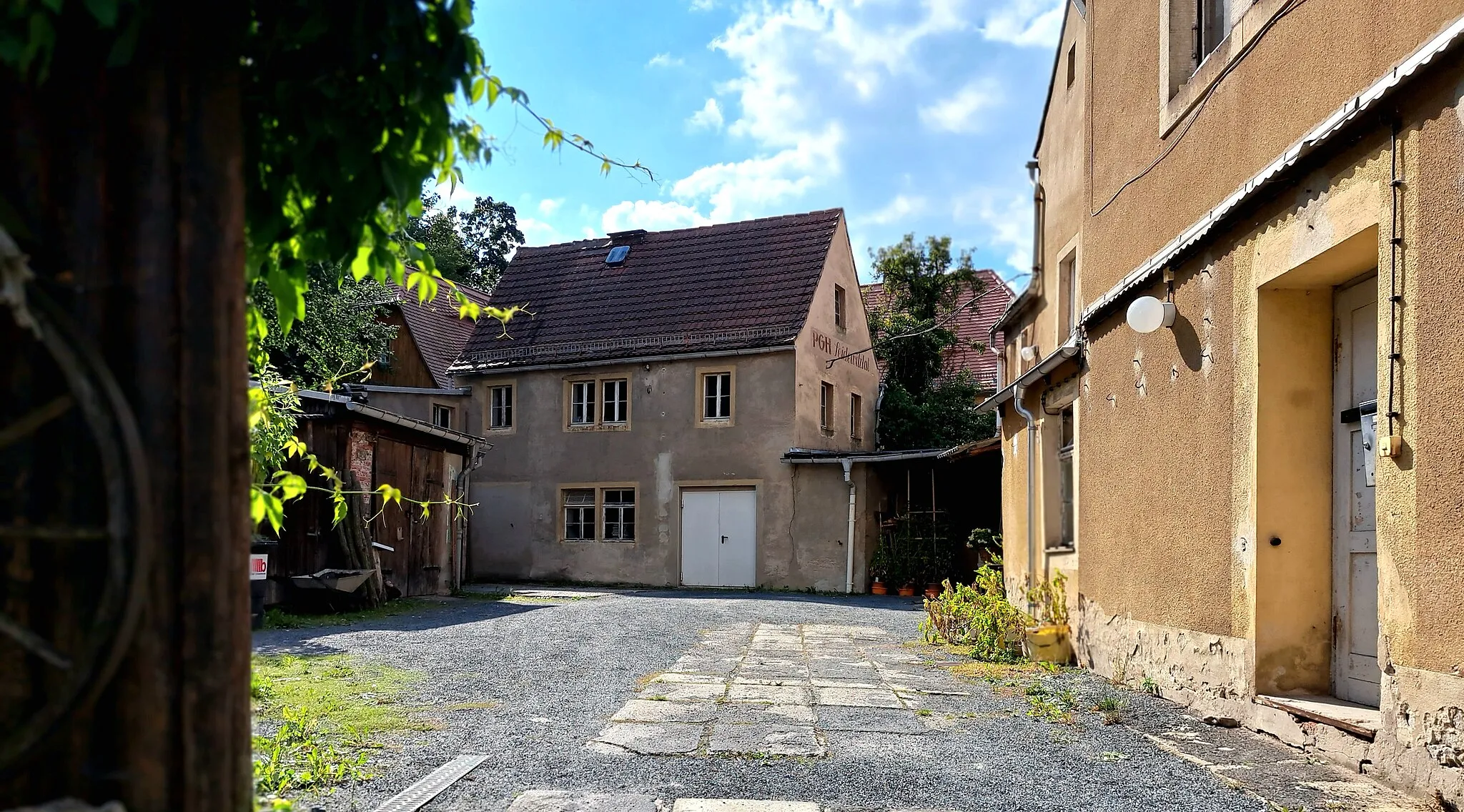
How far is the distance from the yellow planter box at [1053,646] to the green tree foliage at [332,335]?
12456mm

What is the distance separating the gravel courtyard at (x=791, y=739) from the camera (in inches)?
162

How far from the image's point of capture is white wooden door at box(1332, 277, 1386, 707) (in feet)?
16.6

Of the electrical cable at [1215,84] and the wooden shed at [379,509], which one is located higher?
the electrical cable at [1215,84]

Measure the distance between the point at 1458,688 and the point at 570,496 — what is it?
17529 mm

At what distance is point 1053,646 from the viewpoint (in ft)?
28.1

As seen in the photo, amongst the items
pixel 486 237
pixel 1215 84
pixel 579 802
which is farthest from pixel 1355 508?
pixel 486 237

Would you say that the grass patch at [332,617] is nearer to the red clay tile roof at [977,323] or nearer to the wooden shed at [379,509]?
the wooden shed at [379,509]

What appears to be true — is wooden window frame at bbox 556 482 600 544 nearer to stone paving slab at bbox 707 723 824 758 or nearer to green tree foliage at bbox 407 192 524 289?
stone paving slab at bbox 707 723 824 758

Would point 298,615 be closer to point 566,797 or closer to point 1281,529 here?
point 566,797

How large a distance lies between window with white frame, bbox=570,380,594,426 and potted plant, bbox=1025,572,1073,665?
40.7 feet

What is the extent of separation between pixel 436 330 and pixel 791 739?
809 inches

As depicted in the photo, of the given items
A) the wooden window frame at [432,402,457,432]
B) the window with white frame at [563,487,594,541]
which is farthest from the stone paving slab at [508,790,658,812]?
the wooden window frame at [432,402,457,432]

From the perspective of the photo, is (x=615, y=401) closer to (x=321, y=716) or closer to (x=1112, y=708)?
(x=321, y=716)

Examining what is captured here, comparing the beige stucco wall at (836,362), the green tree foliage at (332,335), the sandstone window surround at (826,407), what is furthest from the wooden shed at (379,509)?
the sandstone window surround at (826,407)
